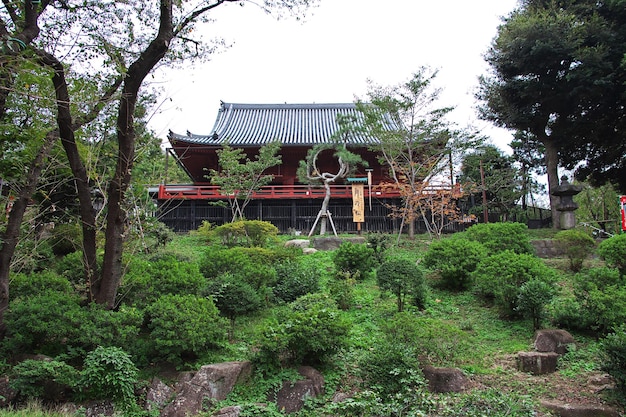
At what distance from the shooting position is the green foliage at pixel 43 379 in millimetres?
5219

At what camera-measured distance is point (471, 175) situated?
21797mm

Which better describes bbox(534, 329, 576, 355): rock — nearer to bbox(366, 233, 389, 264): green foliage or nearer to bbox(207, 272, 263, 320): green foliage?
bbox(207, 272, 263, 320): green foliage

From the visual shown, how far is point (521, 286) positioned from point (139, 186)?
6.95m

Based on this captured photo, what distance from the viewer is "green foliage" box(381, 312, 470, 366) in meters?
6.09

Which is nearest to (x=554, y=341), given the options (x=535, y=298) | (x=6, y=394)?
(x=535, y=298)

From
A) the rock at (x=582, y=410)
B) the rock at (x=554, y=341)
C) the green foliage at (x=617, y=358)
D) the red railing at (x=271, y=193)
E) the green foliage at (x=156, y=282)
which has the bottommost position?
the rock at (x=582, y=410)

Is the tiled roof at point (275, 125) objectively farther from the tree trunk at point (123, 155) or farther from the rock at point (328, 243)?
the tree trunk at point (123, 155)

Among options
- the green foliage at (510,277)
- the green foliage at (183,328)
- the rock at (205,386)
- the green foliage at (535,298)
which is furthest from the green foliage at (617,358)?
the green foliage at (183,328)

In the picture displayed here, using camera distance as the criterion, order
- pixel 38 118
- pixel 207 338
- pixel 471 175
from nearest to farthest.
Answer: pixel 207 338 < pixel 38 118 < pixel 471 175

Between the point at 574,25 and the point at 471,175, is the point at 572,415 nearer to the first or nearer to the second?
the point at 574,25

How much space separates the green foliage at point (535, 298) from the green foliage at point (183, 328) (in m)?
5.03

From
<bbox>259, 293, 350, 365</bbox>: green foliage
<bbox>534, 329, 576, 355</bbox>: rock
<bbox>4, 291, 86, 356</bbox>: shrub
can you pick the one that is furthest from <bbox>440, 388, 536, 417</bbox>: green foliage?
<bbox>4, 291, 86, 356</bbox>: shrub

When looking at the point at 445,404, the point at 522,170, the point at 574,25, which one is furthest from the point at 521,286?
the point at 522,170

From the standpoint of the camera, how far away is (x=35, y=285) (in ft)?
23.1
